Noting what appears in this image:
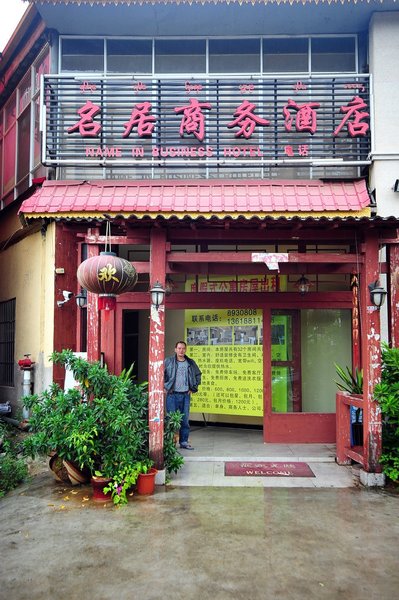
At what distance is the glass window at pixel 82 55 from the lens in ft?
31.5

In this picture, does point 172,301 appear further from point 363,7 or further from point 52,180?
point 363,7

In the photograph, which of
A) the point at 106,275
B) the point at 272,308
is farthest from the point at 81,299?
the point at 272,308

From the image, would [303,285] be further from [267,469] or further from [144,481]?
[144,481]

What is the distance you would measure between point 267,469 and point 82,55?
8.74 metres

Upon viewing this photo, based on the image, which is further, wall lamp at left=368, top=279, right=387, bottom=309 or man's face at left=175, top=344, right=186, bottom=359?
man's face at left=175, top=344, right=186, bottom=359

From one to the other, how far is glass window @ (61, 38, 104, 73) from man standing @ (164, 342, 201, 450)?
6087 mm

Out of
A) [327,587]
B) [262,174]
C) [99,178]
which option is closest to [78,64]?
[99,178]

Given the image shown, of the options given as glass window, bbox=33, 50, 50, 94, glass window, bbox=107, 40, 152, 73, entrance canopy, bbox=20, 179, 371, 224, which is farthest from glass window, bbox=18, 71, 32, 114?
entrance canopy, bbox=20, 179, 371, 224

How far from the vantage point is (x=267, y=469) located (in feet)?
22.6

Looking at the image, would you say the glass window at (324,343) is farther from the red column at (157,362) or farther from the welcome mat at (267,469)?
the red column at (157,362)

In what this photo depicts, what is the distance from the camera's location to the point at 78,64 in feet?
31.6

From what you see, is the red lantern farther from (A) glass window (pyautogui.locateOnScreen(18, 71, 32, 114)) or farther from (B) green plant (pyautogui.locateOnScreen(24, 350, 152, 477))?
(A) glass window (pyautogui.locateOnScreen(18, 71, 32, 114))

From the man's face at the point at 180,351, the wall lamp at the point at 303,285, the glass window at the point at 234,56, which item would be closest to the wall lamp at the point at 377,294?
the wall lamp at the point at 303,285

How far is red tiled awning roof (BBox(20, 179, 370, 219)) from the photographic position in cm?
810
